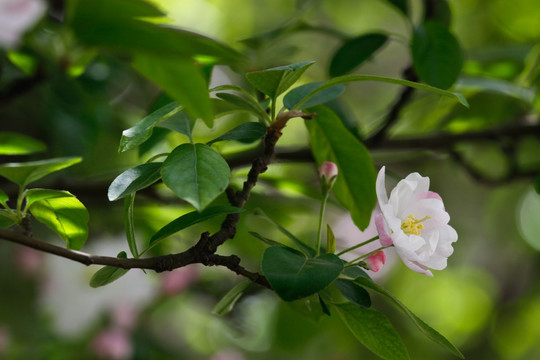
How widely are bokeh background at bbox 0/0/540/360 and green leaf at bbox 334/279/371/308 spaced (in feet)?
0.32

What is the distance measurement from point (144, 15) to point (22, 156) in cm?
63

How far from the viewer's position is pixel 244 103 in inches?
15.9

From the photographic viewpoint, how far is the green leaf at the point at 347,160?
486 mm

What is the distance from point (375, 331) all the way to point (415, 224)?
0.28ft

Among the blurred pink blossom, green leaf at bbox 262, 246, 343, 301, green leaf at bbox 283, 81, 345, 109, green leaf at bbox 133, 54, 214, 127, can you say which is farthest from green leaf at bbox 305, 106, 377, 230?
the blurred pink blossom

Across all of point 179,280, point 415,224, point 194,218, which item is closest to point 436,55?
point 415,224

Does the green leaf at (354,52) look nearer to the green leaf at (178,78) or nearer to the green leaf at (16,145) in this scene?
the green leaf at (16,145)

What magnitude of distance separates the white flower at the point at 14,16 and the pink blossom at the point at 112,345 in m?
0.63

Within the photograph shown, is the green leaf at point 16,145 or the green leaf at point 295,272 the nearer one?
the green leaf at point 295,272

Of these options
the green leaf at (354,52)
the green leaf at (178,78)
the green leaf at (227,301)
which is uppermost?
Answer: the green leaf at (178,78)

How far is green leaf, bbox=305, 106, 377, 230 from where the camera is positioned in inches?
19.1

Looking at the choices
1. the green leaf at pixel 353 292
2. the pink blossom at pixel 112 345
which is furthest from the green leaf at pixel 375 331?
the pink blossom at pixel 112 345

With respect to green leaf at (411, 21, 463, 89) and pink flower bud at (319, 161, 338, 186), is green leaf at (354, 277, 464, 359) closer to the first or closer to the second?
pink flower bud at (319, 161, 338, 186)

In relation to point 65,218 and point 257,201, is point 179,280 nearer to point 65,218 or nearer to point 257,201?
point 257,201
